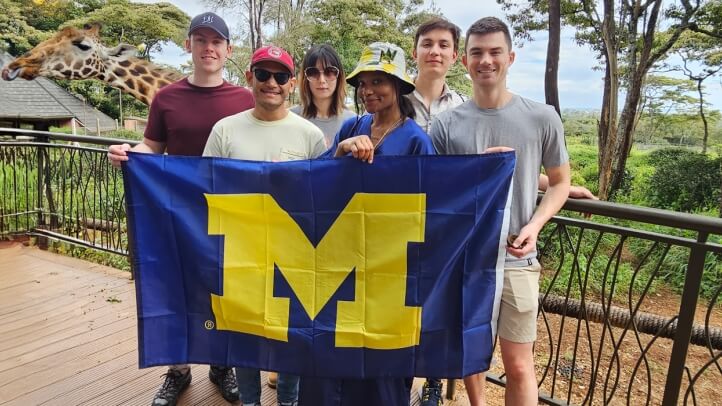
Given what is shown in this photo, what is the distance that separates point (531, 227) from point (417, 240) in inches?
16.0

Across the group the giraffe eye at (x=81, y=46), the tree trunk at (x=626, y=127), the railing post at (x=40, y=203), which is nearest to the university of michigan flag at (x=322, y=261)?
the railing post at (x=40, y=203)

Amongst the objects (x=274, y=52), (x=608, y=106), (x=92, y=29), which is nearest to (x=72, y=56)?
(x=92, y=29)

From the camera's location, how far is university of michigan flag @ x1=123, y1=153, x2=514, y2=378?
5.42ft

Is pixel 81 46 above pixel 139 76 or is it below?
above

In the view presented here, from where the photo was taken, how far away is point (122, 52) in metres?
6.71

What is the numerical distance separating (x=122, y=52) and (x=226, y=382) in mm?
6002

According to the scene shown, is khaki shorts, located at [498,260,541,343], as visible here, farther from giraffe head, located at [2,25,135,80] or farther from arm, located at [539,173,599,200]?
giraffe head, located at [2,25,135,80]

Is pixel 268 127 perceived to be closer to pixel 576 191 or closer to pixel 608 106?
pixel 576 191

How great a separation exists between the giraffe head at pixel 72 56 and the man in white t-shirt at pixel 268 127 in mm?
5838

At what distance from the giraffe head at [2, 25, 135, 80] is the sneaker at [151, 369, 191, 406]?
18.9 ft

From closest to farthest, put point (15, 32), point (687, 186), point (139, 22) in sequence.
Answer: point (687, 186)
point (15, 32)
point (139, 22)

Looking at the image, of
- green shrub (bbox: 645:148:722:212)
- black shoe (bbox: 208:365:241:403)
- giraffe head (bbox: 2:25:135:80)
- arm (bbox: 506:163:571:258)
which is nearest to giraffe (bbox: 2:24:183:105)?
giraffe head (bbox: 2:25:135:80)

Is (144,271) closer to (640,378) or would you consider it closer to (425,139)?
(425,139)

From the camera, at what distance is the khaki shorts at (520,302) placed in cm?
A: 171
